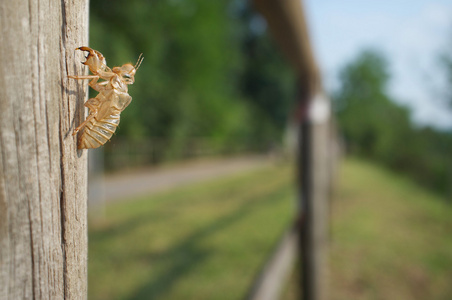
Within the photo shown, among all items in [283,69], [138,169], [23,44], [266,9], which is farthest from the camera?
[283,69]

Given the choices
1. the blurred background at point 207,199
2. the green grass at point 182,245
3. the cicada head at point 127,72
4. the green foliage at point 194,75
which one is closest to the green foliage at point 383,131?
the blurred background at point 207,199

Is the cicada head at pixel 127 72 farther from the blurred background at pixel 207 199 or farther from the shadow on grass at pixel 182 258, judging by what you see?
the shadow on grass at pixel 182 258

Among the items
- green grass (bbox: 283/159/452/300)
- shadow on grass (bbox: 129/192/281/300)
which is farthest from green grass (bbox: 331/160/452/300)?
shadow on grass (bbox: 129/192/281/300)

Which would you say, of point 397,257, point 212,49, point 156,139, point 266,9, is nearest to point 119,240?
point 397,257

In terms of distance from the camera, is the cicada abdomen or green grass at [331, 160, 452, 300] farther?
green grass at [331, 160, 452, 300]

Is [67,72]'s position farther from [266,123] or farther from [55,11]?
[266,123]

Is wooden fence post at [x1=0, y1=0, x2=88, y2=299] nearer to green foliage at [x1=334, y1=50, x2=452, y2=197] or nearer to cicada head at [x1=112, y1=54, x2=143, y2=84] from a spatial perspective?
cicada head at [x1=112, y1=54, x2=143, y2=84]
